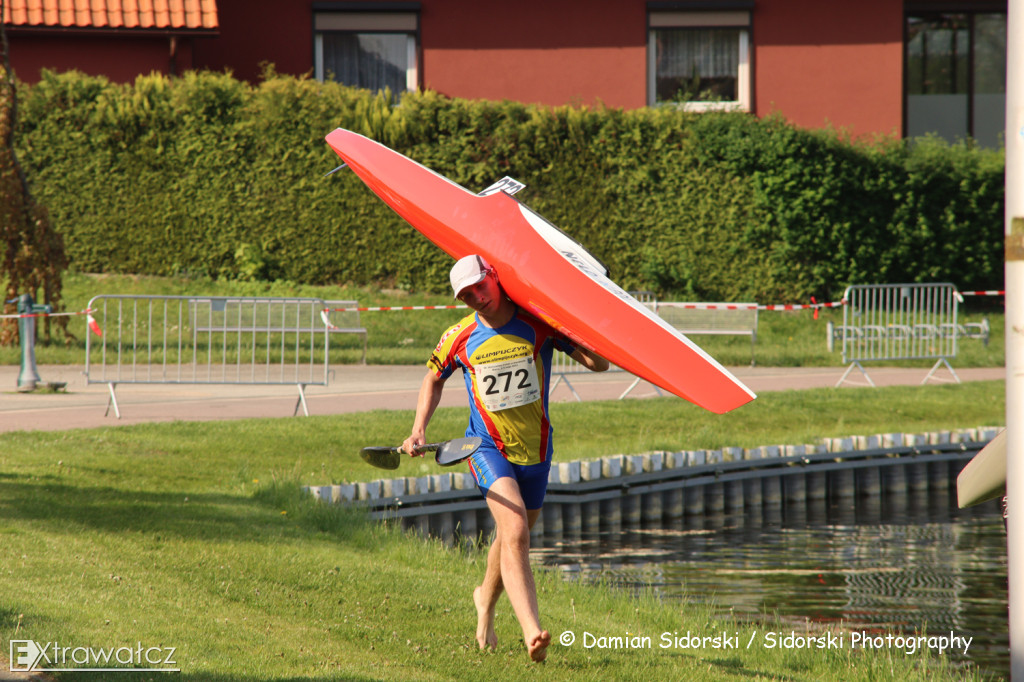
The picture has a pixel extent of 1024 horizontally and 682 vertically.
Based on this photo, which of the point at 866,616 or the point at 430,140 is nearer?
the point at 866,616

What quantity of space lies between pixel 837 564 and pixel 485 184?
13708 mm

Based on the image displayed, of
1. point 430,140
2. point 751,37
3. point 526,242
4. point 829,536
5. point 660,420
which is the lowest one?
point 829,536

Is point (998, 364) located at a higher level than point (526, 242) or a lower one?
lower

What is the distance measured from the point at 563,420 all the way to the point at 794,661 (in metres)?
6.50

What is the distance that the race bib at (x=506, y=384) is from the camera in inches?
216

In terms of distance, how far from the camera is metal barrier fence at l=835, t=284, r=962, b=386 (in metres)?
16.4

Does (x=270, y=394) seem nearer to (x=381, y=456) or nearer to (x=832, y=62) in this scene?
(x=381, y=456)

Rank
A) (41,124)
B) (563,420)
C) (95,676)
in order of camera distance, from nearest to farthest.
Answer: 1. (95,676)
2. (563,420)
3. (41,124)

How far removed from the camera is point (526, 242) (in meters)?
6.49

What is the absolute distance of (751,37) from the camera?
82.1ft

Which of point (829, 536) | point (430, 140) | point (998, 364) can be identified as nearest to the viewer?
point (829, 536)

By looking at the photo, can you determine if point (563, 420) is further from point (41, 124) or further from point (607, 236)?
point (41, 124)

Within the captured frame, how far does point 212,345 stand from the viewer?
56.0 ft

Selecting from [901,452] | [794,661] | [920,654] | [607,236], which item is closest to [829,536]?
[901,452]
